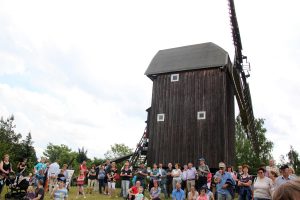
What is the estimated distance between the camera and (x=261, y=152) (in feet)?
161

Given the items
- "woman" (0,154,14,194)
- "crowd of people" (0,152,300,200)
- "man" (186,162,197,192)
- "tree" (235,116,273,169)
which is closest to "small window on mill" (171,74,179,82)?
"crowd of people" (0,152,300,200)

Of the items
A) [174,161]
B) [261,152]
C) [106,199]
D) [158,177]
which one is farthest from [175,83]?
[261,152]

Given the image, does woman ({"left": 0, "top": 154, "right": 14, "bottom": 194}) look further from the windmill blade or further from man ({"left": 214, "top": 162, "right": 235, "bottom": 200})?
the windmill blade

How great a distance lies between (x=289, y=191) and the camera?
5.20ft

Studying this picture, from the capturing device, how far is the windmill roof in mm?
24272

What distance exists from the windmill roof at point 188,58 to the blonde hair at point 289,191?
22311 mm

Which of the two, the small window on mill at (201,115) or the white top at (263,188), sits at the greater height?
the small window on mill at (201,115)

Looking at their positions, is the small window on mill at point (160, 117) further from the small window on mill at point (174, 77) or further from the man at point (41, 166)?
the man at point (41, 166)

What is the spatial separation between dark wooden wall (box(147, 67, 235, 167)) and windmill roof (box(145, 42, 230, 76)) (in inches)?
18.7

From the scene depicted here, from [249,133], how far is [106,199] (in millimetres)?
21369

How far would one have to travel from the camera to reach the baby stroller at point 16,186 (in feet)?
47.5

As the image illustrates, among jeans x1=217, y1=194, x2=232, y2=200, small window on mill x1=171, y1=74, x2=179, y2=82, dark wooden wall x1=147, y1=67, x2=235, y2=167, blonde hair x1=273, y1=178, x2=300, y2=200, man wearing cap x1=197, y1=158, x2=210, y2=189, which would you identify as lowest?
jeans x1=217, y1=194, x2=232, y2=200

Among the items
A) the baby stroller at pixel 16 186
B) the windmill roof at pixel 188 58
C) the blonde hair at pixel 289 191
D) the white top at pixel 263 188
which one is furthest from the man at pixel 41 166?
the blonde hair at pixel 289 191

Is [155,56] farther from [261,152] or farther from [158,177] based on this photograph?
[261,152]
